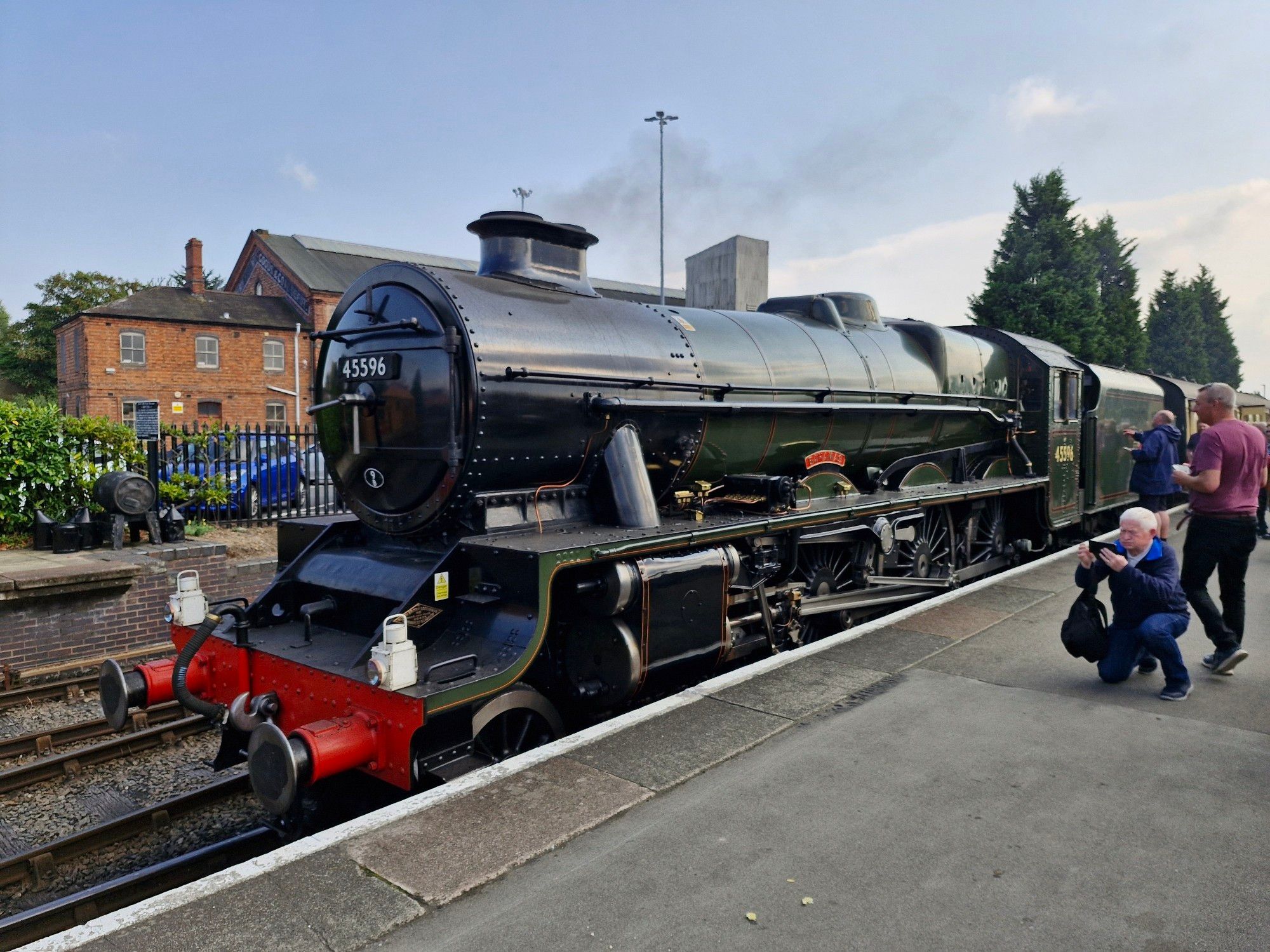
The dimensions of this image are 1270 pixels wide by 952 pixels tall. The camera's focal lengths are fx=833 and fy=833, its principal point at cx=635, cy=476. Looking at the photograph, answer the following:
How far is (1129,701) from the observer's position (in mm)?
4602

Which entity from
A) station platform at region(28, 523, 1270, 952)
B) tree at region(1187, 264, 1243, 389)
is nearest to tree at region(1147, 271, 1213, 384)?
tree at region(1187, 264, 1243, 389)

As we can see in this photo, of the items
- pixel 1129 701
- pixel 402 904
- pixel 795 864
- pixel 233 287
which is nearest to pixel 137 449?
pixel 402 904

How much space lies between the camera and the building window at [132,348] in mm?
26984

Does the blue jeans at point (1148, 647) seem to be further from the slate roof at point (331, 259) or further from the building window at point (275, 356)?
the building window at point (275, 356)

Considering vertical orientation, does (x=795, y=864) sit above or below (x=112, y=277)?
below

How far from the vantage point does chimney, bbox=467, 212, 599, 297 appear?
17.6 feet

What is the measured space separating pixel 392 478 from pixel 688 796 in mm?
2455

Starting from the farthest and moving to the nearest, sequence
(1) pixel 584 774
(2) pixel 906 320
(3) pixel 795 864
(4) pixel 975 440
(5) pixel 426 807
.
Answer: (4) pixel 975 440 → (2) pixel 906 320 → (1) pixel 584 774 → (5) pixel 426 807 → (3) pixel 795 864

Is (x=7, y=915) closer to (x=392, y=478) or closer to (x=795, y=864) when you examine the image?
(x=392, y=478)

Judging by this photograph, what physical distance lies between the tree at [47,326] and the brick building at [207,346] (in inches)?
270

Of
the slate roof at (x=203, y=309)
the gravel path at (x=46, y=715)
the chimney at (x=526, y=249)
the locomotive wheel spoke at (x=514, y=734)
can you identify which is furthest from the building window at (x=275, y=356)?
the locomotive wheel spoke at (x=514, y=734)

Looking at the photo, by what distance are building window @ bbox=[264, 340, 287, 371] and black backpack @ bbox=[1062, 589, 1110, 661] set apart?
97.8 feet

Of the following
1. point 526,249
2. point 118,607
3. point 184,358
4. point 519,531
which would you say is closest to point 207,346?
point 184,358

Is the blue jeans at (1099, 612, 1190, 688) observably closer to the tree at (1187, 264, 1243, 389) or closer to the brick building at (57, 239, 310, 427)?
the brick building at (57, 239, 310, 427)
